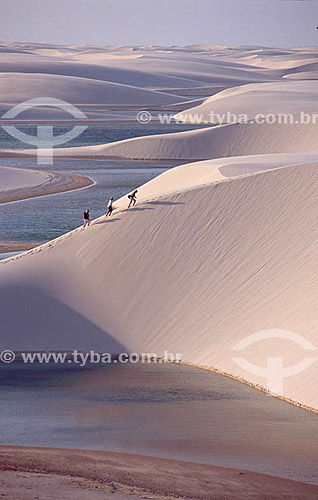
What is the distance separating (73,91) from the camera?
86.8 metres

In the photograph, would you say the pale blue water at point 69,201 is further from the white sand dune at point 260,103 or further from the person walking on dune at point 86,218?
the white sand dune at point 260,103

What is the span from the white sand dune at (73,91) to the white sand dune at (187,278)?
6525 cm

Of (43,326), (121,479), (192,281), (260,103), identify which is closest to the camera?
(121,479)

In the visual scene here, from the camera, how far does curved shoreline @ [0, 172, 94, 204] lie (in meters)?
36.3

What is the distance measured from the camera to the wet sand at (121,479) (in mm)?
9164

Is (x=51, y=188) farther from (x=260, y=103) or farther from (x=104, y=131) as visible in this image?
(x=260, y=103)

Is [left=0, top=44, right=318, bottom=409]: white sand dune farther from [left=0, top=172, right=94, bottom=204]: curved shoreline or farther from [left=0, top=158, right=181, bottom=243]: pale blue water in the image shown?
[left=0, top=172, right=94, bottom=204]: curved shoreline

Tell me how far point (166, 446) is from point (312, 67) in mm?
130425

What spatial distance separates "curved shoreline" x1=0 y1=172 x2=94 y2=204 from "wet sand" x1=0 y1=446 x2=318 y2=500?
82.6ft
